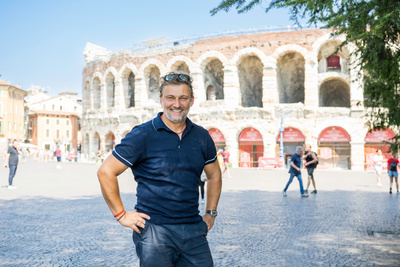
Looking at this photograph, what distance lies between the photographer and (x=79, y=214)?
8156 mm

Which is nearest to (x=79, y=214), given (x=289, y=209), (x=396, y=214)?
(x=289, y=209)

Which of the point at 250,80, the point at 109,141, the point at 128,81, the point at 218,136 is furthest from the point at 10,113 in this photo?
the point at 250,80

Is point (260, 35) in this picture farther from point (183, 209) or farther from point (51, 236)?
point (183, 209)

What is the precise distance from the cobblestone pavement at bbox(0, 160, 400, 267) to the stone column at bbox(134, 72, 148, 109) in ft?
77.7

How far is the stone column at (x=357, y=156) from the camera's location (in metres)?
26.1

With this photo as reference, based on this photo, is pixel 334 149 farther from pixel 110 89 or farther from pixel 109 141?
pixel 110 89

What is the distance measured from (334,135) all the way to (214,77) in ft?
36.8

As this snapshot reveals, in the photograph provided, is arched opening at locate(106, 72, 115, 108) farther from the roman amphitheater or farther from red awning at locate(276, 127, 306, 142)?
red awning at locate(276, 127, 306, 142)

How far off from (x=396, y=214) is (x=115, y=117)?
98.2ft

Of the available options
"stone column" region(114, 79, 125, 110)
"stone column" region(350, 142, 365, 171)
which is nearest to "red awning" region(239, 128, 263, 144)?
→ "stone column" region(350, 142, 365, 171)

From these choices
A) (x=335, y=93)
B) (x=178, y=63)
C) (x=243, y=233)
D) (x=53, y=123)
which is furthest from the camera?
(x=53, y=123)

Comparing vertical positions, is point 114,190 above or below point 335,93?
below

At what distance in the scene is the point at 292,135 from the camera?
28.2 metres

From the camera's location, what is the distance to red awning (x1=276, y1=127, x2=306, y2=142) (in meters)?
28.0
